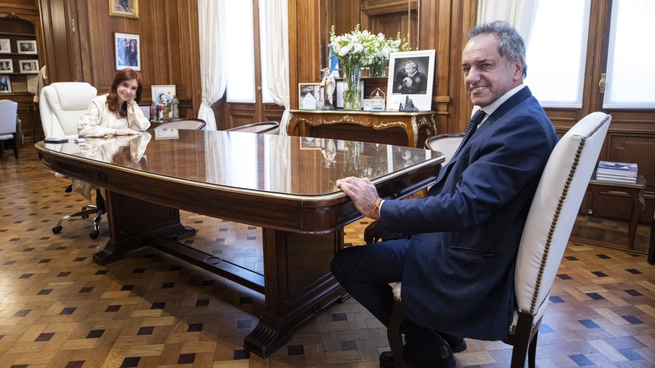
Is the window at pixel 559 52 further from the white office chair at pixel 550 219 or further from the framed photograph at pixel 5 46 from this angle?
the framed photograph at pixel 5 46

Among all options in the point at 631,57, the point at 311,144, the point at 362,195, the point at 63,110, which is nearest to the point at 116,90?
the point at 63,110

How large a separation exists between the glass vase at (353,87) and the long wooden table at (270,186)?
6.55ft

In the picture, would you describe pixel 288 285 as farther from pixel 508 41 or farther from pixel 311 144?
pixel 508 41

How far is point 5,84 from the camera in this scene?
10.0 metres

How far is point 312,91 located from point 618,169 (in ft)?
11.3

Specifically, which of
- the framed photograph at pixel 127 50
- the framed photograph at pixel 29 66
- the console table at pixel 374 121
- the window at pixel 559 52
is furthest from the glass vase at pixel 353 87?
the framed photograph at pixel 29 66

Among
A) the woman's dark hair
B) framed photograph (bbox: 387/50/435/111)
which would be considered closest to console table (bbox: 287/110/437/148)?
framed photograph (bbox: 387/50/435/111)

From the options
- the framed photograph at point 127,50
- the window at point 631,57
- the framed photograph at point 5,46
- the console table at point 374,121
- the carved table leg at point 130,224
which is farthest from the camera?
the framed photograph at point 5,46

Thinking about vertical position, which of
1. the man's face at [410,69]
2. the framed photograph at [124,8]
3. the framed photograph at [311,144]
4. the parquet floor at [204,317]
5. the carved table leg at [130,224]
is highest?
the framed photograph at [124,8]

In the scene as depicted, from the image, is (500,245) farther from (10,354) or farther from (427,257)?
(10,354)

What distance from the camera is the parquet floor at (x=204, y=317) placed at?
200 centimetres

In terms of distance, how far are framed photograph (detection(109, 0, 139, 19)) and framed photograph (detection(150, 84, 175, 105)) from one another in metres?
1.17

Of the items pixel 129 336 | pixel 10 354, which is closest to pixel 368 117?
pixel 129 336

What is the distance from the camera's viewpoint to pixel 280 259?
209 cm
